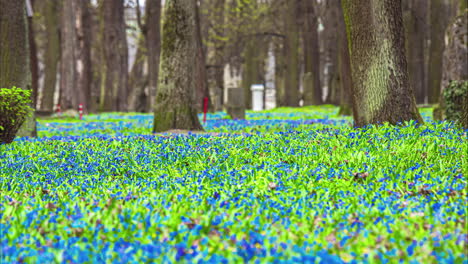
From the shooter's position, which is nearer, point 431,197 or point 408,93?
point 431,197

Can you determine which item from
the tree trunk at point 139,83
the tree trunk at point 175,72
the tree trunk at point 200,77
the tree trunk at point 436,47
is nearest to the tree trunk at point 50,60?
the tree trunk at point 139,83

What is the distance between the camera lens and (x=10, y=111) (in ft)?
27.2

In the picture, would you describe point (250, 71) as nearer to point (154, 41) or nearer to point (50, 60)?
point (154, 41)

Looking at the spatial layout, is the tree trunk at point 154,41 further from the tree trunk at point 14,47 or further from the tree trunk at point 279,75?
the tree trunk at point 14,47

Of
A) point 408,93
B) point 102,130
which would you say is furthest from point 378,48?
point 102,130

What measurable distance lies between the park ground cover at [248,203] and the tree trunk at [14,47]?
A: 348 cm

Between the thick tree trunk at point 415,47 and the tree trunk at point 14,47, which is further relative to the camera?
the thick tree trunk at point 415,47

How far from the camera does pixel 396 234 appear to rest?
10.1 feet

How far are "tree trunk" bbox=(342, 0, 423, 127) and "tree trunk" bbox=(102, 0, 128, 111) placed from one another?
20.7 metres

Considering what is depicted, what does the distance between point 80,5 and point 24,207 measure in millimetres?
22973

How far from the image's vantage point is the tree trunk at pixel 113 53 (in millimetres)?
26884

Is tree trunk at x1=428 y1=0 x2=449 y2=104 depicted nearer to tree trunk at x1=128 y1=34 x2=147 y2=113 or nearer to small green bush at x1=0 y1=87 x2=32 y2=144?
tree trunk at x1=128 y1=34 x2=147 y2=113

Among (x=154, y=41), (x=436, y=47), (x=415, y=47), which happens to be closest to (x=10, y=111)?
(x=154, y=41)

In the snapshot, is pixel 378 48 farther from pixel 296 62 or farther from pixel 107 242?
pixel 296 62
